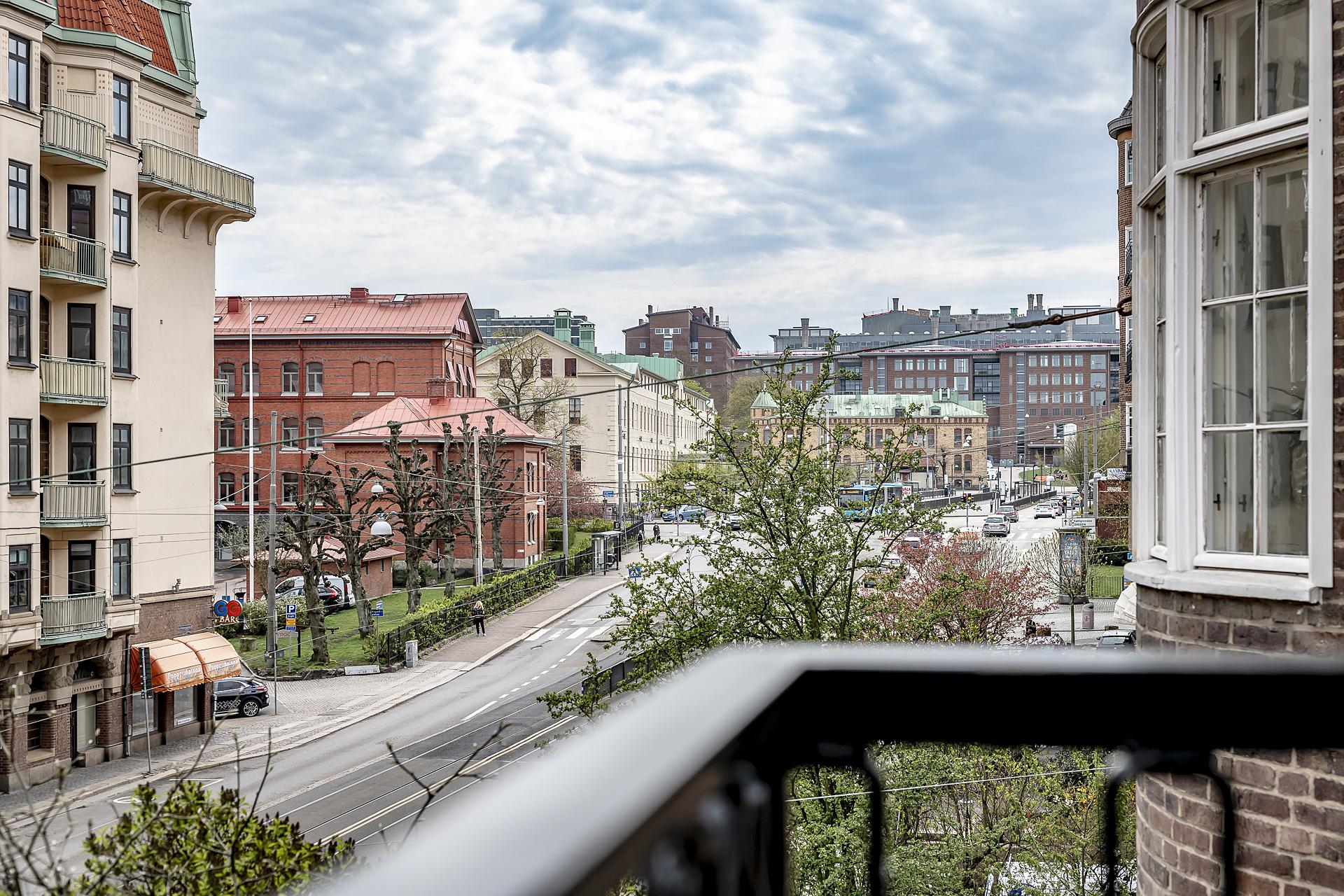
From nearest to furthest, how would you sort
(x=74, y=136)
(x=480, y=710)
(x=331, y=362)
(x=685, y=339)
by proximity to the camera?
(x=74, y=136)
(x=480, y=710)
(x=331, y=362)
(x=685, y=339)

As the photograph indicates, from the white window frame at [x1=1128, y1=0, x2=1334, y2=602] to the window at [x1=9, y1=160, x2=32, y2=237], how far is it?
2399 centimetres

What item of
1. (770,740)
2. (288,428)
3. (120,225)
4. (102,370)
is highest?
(120,225)

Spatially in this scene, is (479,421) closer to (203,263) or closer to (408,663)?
(408,663)

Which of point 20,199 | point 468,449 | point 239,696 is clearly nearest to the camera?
point 20,199

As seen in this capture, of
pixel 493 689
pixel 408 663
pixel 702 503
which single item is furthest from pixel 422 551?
pixel 702 503

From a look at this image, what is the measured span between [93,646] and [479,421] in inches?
1370

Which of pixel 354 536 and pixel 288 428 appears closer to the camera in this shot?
pixel 354 536

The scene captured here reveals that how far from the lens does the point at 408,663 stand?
3862cm

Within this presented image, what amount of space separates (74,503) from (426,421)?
1106 inches

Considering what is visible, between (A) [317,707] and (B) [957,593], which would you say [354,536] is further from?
(B) [957,593]

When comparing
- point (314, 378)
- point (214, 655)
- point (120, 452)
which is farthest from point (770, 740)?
point (314, 378)

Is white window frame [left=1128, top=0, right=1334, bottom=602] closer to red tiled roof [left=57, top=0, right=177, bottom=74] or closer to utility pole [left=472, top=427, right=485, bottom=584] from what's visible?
red tiled roof [left=57, top=0, right=177, bottom=74]

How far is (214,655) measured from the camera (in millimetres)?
30344

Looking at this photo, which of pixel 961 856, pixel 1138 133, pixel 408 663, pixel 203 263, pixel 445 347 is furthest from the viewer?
pixel 445 347
